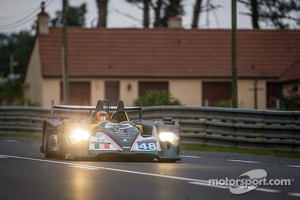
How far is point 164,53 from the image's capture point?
58.2 meters

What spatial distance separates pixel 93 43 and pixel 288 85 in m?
12.9

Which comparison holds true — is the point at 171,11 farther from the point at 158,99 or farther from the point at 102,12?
the point at 158,99

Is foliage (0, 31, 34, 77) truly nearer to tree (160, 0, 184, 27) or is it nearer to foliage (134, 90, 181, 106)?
tree (160, 0, 184, 27)

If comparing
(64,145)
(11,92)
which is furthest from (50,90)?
(64,145)

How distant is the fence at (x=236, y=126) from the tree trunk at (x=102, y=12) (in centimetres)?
4258

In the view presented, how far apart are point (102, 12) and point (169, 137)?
53238mm

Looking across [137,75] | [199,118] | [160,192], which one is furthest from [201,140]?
[137,75]

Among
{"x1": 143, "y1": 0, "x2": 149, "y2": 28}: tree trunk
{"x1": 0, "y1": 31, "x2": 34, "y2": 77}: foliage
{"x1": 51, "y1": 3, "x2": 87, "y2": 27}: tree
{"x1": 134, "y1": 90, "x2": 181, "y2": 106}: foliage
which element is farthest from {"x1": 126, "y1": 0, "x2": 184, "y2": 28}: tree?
{"x1": 0, "y1": 31, "x2": 34, "y2": 77}: foliage

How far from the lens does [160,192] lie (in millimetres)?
11766

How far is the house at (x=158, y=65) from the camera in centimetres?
5709

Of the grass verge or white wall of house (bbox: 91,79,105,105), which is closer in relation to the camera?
the grass verge

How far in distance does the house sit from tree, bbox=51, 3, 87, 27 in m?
61.2

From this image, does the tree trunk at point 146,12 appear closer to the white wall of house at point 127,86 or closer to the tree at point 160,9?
the tree at point 160,9

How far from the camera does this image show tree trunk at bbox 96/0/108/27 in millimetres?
69625
